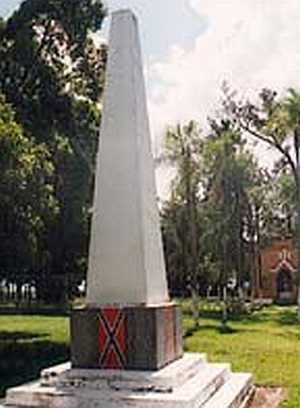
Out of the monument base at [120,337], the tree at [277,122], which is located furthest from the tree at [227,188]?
the monument base at [120,337]

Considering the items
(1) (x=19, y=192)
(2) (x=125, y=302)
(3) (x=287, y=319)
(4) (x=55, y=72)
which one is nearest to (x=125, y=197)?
(2) (x=125, y=302)

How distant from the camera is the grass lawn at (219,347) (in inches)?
489

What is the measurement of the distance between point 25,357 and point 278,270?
1337 inches

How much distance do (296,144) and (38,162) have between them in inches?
481

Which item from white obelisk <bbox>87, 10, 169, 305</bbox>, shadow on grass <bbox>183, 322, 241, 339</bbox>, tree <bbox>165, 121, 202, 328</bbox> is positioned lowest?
shadow on grass <bbox>183, 322, 241, 339</bbox>

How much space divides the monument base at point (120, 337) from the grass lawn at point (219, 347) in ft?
6.69

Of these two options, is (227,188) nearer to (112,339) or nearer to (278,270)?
(278,270)

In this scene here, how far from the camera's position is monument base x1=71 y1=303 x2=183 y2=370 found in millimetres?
8867

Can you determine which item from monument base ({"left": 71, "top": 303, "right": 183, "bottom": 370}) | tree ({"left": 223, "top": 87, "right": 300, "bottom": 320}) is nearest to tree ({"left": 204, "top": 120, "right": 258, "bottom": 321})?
tree ({"left": 223, "top": 87, "right": 300, "bottom": 320})

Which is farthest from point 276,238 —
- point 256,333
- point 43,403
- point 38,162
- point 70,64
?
point 43,403

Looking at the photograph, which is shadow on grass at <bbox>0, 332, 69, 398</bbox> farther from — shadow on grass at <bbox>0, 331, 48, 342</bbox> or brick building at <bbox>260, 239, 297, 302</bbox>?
brick building at <bbox>260, 239, 297, 302</bbox>

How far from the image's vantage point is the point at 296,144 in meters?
25.8

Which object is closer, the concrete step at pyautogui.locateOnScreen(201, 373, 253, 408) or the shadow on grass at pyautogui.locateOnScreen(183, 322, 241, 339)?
the concrete step at pyautogui.locateOnScreen(201, 373, 253, 408)

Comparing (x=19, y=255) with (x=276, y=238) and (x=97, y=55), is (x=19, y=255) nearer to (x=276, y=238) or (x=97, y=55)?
(x=97, y=55)
